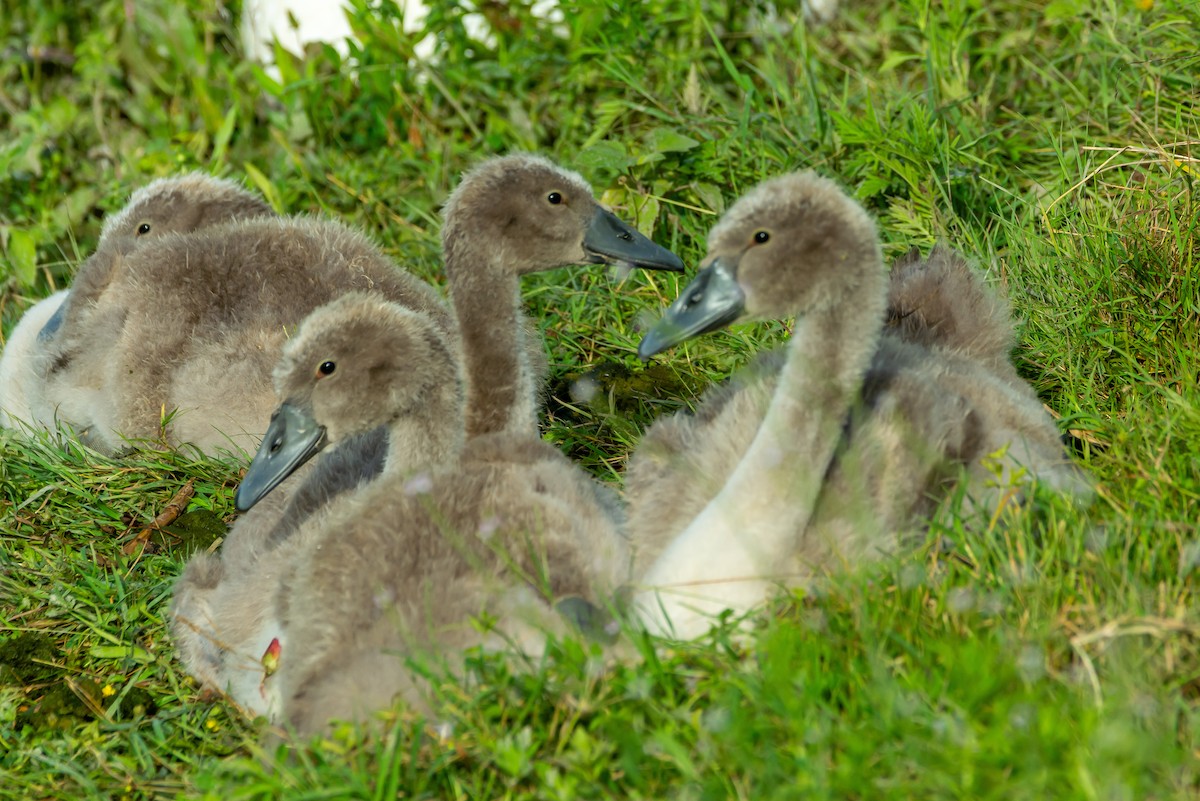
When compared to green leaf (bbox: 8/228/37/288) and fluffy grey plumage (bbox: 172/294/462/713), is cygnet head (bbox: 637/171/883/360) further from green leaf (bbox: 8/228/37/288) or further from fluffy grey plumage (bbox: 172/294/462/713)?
green leaf (bbox: 8/228/37/288)

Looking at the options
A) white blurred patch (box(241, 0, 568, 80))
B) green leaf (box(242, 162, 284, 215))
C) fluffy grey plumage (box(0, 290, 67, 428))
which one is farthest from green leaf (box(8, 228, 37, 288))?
white blurred patch (box(241, 0, 568, 80))

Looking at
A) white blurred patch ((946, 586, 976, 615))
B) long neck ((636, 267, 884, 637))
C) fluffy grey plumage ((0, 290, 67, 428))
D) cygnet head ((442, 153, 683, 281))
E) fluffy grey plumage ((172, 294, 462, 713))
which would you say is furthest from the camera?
fluffy grey plumage ((0, 290, 67, 428))

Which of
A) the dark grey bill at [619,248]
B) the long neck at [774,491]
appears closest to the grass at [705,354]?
the long neck at [774,491]

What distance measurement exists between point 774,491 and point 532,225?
1638 mm

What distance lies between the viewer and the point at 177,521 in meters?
5.29

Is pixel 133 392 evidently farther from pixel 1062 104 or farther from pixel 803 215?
pixel 1062 104

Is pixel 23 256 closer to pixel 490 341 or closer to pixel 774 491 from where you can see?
pixel 490 341

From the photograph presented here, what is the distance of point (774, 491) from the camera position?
3689mm

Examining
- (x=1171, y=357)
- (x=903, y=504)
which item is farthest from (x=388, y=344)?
(x=1171, y=357)

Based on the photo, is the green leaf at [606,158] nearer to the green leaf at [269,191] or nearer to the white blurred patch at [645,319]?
the white blurred patch at [645,319]

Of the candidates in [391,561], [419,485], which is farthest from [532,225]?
[391,561]

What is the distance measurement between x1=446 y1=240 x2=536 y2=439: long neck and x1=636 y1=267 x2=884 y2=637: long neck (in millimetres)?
1082

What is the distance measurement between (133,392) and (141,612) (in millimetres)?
1244

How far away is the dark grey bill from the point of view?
505 centimetres
